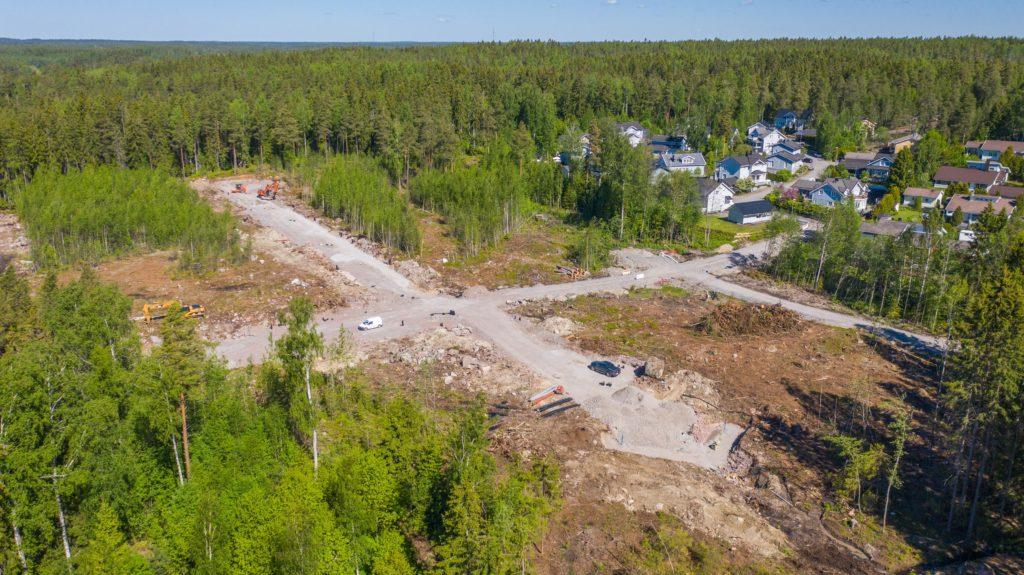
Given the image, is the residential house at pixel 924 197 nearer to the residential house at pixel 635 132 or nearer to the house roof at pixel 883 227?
the house roof at pixel 883 227

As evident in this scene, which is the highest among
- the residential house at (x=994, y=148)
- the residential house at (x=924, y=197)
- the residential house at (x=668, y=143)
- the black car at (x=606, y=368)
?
the residential house at (x=994, y=148)

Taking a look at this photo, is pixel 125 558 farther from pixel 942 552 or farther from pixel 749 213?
pixel 749 213

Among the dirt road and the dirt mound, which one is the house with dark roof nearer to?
the dirt road

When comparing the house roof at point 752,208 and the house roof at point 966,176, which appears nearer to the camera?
the house roof at point 752,208

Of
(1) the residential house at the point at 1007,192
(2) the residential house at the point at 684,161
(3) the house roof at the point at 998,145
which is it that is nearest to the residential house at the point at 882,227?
(1) the residential house at the point at 1007,192

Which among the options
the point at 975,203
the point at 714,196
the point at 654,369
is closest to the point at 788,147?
the point at 714,196

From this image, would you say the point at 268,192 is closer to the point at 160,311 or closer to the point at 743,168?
the point at 160,311
